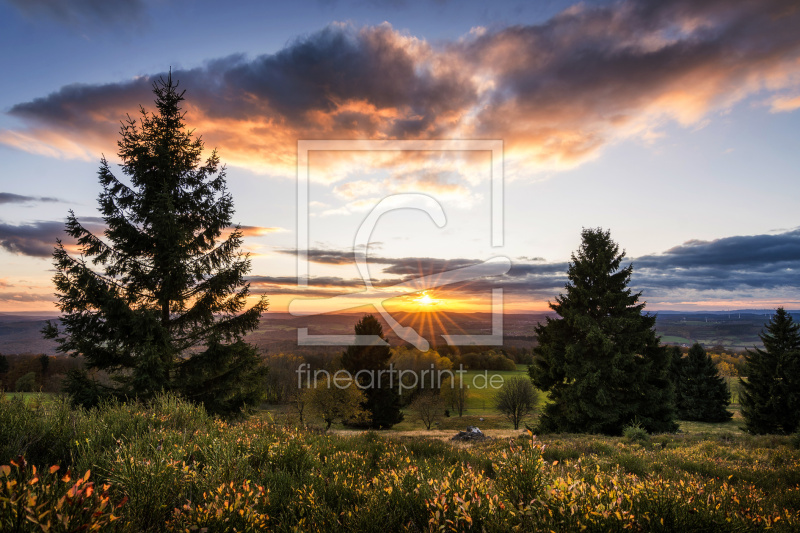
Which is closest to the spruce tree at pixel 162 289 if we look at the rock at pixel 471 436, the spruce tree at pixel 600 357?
the rock at pixel 471 436

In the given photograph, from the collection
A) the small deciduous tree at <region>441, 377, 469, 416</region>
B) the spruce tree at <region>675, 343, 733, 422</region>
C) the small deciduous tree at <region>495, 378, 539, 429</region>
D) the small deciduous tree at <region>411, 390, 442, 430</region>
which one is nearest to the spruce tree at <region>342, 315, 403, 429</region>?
the small deciduous tree at <region>411, 390, 442, 430</region>

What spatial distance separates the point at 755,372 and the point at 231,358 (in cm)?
3971

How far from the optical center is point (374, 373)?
38500 millimetres

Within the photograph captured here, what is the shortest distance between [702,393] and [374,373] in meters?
39.1

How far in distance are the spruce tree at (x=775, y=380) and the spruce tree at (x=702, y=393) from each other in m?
12.4

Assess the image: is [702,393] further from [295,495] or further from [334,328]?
[295,495]

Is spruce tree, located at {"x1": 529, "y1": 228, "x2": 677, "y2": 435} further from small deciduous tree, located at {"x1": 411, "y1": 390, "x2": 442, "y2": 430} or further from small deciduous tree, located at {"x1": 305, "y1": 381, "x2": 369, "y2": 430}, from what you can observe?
small deciduous tree, located at {"x1": 411, "y1": 390, "x2": 442, "y2": 430}

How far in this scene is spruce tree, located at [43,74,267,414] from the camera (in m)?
10.9

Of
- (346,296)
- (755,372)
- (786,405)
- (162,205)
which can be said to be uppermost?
(162,205)

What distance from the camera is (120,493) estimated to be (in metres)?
2.89

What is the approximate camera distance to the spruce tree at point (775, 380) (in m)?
26.5

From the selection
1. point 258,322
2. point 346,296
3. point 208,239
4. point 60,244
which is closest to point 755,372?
point 346,296

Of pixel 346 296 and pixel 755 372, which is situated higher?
pixel 346 296

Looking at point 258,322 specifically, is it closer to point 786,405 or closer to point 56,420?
point 56,420
